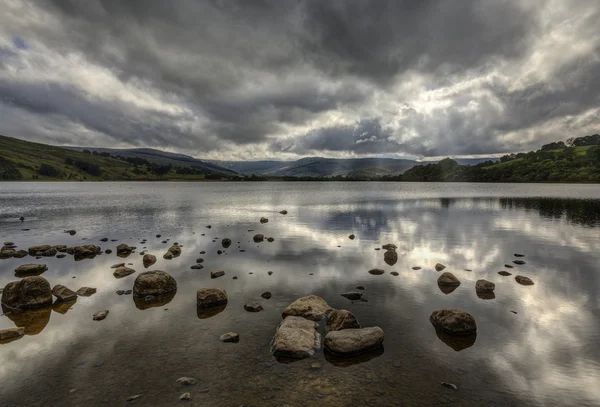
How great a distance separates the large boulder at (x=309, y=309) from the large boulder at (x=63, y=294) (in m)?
15.3

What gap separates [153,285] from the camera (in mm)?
21219

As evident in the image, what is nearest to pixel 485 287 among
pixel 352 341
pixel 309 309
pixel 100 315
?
pixel 352 341

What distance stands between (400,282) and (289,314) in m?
10.5

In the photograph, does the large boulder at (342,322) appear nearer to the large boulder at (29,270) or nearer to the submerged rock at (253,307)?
the submerged rock at (253,307)

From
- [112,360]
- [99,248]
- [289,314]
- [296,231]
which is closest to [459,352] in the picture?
[289,314]

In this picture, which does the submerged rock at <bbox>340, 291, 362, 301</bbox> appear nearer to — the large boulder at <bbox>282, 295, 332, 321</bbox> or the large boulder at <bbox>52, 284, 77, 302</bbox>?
the large boulder at <bbox>282, 295, 332, 321</bbox>

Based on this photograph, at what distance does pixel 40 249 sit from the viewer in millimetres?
33438

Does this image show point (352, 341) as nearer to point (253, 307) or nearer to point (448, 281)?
point (253, 307)

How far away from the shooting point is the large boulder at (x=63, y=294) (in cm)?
2017

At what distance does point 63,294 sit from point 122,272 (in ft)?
17.7

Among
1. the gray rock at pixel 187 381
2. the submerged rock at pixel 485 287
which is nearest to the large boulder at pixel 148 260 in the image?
the gray rock at pixel 187 381

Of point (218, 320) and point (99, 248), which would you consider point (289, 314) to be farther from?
point (99, 248)

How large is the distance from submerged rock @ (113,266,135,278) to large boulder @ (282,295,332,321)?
54.0 feet

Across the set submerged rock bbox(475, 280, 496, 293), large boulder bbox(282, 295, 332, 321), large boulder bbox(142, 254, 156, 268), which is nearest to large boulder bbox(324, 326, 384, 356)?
large boulder bbox(282, 295, 332, 321)
